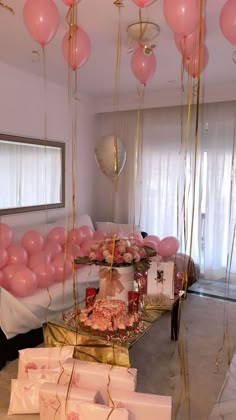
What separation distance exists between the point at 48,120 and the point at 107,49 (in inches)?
48.1

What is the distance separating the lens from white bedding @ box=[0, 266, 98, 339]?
82.7 inches

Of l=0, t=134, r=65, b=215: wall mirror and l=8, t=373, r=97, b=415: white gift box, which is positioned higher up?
l=0, t=134, r=65, b=215: wall mirror

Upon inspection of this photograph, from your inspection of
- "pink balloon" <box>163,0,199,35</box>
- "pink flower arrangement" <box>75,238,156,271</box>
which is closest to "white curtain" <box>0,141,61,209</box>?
"pink flower arrangement" <box>75,238,156,271</box>

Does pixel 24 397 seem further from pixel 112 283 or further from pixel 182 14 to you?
pixel 182 14

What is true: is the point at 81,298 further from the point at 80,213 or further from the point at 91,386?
the point at 80,213

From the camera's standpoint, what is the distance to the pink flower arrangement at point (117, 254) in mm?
2125

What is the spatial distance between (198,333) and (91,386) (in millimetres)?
1344

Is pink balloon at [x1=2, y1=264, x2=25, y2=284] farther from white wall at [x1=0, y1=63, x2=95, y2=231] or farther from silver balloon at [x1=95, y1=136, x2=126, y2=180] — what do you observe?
silver balloon at [x1=95, y1=136, x2=126, y2=180]

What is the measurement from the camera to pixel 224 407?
1808 millimetres

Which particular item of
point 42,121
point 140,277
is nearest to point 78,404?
point 140,277

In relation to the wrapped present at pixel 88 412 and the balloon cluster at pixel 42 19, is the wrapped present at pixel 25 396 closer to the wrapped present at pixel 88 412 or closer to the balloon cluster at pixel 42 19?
the wrapped present at pixel 88 412

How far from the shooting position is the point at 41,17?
172 cm

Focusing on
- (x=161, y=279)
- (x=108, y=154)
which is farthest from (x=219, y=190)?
(x=161, y=279)

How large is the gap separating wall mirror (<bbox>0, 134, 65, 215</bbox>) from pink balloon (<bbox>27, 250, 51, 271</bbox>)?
2.23 ft
